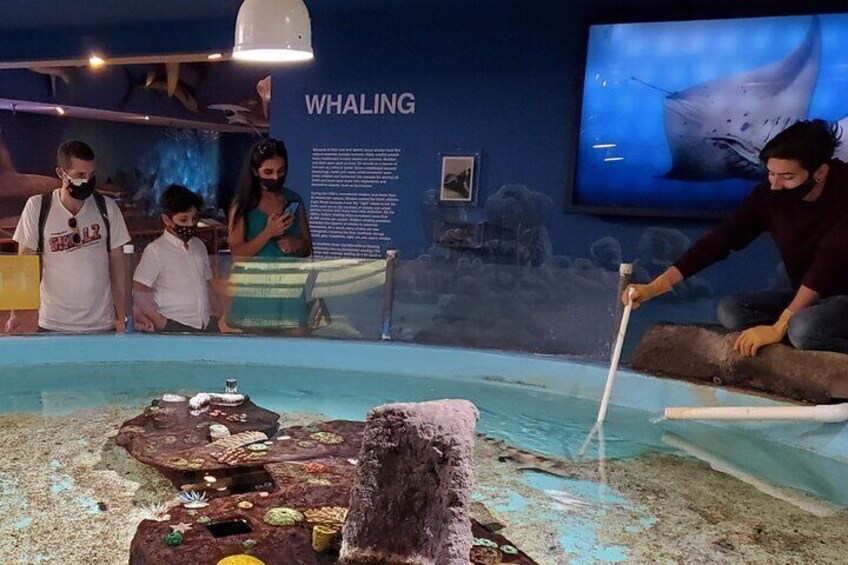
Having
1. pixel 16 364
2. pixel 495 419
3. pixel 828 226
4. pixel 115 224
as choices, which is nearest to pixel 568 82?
pixel 828 226

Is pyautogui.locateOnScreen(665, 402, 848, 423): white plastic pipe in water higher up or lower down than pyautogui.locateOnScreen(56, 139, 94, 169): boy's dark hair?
lower down

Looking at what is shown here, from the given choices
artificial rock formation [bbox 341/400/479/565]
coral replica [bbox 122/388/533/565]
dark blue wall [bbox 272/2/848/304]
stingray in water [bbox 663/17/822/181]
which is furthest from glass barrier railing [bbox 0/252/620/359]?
artificial rock formation [bbox 341/400/479/565]

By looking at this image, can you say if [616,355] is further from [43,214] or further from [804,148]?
[43,214]

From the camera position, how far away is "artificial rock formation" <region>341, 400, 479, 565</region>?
1551 millimetres

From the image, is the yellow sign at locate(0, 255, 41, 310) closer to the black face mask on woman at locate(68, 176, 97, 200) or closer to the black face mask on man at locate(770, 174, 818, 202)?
the black face mask on woman at locate(68, 176, 97, 200)

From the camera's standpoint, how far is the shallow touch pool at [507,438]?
7.29 feet

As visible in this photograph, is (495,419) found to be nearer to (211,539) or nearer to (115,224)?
(211,539)

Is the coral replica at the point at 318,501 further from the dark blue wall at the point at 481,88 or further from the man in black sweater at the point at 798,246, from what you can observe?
the dark blue wall at the point at 481,88

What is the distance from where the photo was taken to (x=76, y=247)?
379 centimetres

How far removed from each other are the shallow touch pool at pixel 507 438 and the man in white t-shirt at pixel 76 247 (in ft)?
0.59

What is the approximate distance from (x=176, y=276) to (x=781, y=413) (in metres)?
3.31

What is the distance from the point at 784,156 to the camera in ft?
12.4

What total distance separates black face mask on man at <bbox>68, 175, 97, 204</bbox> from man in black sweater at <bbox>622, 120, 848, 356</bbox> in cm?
304

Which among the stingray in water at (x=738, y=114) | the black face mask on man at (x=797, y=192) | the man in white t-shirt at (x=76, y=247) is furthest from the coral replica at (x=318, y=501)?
the stingray in water at (x=738, y=114)
